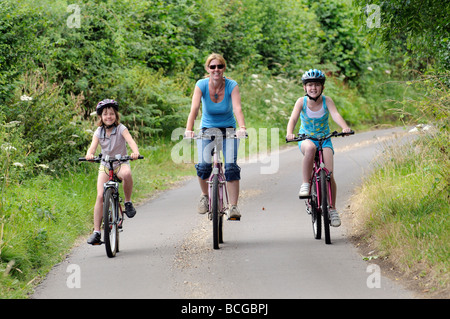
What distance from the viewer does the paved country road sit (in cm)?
642

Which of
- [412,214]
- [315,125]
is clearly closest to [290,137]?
[315,125]

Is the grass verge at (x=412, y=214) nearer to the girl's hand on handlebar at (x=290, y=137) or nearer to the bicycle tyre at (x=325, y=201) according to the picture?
the bicycle tyre at (x=325, y=201)

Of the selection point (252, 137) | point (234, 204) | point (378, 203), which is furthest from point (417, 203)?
point (252, 137)

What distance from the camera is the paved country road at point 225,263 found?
6.42 meters

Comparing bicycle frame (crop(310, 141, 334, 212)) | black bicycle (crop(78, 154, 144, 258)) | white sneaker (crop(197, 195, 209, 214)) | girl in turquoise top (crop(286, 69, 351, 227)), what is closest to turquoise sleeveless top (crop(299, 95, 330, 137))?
girl in turquoise top (crop(286, 69, 351, 227))

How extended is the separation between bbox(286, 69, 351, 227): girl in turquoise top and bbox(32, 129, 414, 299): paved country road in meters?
0.87

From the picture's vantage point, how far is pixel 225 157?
8.49 metres

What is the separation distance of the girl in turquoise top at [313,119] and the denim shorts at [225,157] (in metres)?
0.67

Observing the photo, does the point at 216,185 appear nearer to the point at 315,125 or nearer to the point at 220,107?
the point at 220,107

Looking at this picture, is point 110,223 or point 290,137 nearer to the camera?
point 110,223

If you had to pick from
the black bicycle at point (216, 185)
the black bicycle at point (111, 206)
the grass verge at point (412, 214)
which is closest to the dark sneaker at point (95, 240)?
the black bicycle at point (111, 206)

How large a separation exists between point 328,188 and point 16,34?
19.6 ft

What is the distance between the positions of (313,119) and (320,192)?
0.96 metres
